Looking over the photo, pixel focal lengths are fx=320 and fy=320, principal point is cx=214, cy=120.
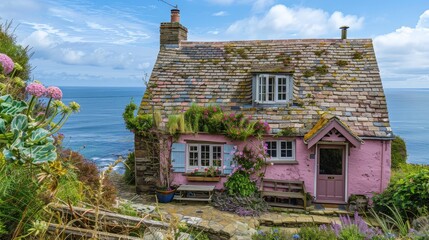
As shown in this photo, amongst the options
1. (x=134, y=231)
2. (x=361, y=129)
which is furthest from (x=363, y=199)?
(x=134, y=231)

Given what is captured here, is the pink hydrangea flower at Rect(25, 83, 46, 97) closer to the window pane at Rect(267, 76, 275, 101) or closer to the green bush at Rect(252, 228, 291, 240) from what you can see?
the green bush at Rect(252, 228, 291, 240)

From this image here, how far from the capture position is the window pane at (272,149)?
43.9 ft

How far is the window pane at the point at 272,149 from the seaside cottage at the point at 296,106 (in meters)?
0.04

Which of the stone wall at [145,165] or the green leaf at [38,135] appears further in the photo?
the stone wall at [145,165]

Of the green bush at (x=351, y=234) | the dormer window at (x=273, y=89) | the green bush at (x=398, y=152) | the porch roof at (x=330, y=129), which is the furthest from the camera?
the green bush at (x=398, y=152)

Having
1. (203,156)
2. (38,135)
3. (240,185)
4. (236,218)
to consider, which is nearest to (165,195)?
(203,156)

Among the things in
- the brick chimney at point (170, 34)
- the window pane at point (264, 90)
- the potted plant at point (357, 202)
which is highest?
the brick chimney at point (170, 34)

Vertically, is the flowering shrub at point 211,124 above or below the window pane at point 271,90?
below

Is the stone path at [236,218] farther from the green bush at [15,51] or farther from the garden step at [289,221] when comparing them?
the green bush at [15,51]

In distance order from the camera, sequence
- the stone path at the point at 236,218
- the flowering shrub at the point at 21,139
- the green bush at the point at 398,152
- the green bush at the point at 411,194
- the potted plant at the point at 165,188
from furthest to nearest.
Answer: the green bush at the point at 398,152, the potted plant at the point at 165,188, the green bush at the point at 411,194, the stone path at the point at 236,218, the flowering shrub at the point at 21,139

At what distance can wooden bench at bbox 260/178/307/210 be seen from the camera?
1250 cm

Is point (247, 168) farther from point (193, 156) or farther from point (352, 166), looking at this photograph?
point (352, 166)

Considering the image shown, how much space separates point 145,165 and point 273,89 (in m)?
6.55

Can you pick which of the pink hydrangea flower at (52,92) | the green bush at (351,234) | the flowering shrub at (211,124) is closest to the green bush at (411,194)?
the green bush at (351,234)
